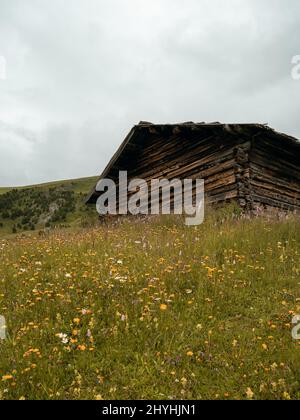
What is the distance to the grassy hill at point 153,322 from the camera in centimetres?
357

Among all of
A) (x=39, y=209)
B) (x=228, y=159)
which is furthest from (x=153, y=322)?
(x=39, y=209)

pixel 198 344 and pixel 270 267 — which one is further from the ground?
pixel 270 267

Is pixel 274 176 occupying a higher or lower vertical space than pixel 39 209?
lower

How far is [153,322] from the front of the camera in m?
4.48

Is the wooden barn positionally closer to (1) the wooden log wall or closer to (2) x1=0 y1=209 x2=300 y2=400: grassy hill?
(1) the wooden log wall

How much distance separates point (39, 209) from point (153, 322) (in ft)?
140

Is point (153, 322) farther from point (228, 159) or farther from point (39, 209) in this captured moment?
point (39, 209)

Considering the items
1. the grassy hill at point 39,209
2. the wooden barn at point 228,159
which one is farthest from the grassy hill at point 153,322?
the grassy hill at point 39,209

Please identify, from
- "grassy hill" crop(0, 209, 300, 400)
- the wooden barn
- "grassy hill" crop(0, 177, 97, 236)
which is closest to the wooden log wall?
the wooden barn

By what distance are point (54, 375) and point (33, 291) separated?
67.1 inches

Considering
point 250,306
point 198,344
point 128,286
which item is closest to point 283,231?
point 250,306
